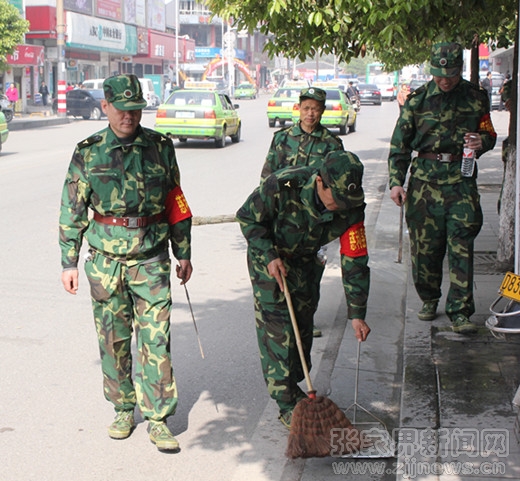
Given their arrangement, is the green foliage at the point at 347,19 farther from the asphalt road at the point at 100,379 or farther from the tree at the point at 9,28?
the tree at the point at 9,28

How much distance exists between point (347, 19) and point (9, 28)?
27224 millimetres

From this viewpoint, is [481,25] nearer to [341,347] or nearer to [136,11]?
[341,347]

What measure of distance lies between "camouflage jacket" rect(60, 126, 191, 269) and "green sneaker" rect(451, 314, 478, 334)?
2.63 m

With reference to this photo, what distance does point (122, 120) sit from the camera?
456 centimetres

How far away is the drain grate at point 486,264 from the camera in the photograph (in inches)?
333

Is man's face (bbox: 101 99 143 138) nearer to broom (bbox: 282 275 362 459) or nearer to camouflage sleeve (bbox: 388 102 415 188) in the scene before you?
broom (bbox: 282 275 362 459)

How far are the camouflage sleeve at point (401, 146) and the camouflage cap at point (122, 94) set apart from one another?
104 inches

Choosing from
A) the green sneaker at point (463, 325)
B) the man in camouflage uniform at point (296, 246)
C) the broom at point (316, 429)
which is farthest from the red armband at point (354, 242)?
the green sneaker at point (463, 325)

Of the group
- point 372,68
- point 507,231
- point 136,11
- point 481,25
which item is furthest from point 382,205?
point 372,68

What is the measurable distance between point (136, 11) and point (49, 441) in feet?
215

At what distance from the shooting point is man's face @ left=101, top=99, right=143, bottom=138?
4.56 meters

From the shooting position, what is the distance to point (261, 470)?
452cm

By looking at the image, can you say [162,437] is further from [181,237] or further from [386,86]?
[386,86]

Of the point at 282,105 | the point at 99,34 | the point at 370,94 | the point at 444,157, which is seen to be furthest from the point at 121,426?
the point at 99,34
